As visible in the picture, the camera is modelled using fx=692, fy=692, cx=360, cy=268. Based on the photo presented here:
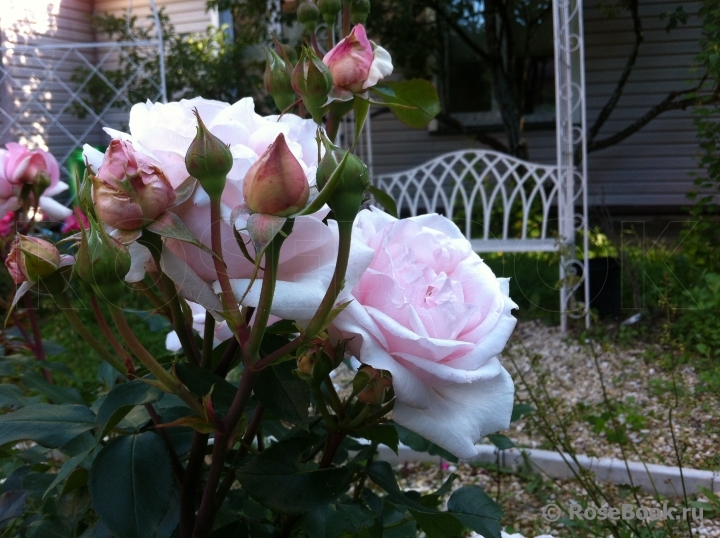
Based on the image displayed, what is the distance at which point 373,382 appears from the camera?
51cm

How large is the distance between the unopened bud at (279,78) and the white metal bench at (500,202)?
5.66ft

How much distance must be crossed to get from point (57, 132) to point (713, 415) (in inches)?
279

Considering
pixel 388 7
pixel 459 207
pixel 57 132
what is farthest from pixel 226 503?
pixel 57 132

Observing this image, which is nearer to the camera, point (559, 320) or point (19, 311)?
point (19, 311)

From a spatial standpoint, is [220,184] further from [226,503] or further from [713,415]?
[713,415]

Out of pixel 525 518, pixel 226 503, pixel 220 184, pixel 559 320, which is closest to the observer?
pixel 220 184

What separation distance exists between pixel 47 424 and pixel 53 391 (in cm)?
31

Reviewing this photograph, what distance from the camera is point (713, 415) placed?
1.41m

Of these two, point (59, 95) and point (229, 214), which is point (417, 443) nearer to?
point (229, 214)

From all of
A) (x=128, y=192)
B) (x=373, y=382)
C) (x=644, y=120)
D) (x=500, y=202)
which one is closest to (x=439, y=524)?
(x=373, y=382)

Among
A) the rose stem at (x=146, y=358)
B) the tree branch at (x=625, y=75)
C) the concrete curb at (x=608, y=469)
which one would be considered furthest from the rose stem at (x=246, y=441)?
the tree branch at (x=625, y=75)

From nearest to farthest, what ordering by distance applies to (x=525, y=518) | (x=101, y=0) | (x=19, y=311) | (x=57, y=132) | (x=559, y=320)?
(x=19, y=311), (x=525, y=518), (x=559, y=320), (x=57, y=132), (x=101, y=0)

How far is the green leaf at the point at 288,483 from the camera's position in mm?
574

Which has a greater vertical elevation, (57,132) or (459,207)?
(57,132)
